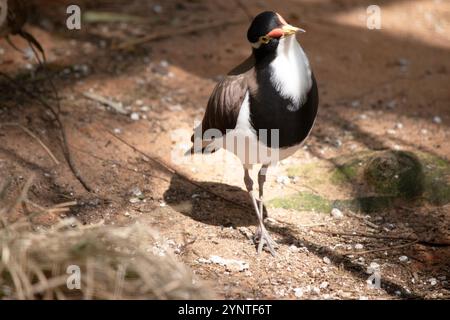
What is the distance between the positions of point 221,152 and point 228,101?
1595mm

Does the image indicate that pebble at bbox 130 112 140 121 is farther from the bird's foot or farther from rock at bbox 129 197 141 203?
the bird's foot

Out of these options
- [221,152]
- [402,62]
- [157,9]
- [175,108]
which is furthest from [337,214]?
[157,9]

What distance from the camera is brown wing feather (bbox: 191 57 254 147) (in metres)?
4.46

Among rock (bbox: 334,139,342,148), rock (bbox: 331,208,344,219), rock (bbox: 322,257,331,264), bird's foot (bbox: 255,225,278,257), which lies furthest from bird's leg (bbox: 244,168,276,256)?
rock (bbox: 334,139,342,148)

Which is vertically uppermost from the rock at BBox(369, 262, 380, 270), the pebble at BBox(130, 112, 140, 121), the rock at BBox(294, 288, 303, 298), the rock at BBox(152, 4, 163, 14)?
the rock at BBox(152, 4, 163, 14)

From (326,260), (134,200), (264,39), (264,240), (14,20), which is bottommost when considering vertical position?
(326,260)

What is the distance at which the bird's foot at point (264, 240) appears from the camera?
4.80 meters

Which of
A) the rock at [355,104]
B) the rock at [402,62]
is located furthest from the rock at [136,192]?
the rock at [402,62]

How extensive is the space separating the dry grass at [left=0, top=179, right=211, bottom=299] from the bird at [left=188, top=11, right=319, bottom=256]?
1.10 metres

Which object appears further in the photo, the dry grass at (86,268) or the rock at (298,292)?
the rock at (298,292)

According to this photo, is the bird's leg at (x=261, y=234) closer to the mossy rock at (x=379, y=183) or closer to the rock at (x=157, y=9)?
the mossy rock at (x=379, y=183)

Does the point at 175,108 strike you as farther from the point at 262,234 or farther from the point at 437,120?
the point at 437,120

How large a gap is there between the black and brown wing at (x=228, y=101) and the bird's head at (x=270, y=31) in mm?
259

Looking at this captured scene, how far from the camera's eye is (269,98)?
431cm
